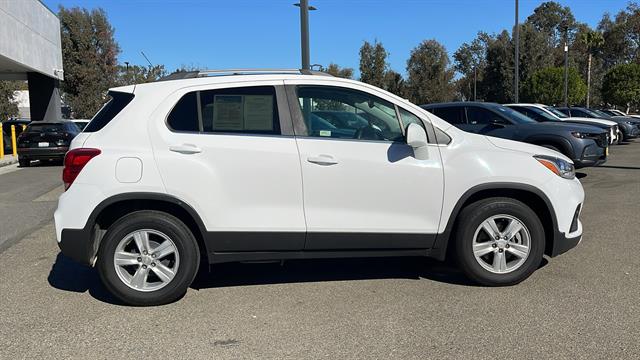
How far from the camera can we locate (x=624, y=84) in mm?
42031

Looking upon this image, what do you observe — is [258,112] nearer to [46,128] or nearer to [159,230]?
[159,230]

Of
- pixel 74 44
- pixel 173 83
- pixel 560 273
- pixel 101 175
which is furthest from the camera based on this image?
pixel 74 44

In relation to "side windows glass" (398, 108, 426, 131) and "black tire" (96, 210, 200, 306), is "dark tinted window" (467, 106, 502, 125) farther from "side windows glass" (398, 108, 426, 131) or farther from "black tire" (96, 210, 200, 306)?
"black tire" (96, 210, 200, 306)

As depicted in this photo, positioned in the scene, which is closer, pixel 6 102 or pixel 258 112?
pixel 258 112

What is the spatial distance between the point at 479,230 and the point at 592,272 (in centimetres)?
136

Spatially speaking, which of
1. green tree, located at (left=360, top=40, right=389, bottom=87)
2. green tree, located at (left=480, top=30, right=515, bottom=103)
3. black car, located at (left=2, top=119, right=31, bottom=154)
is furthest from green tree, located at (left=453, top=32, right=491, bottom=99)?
black car, located at (left=2, top=119, right=31, bottom=154)

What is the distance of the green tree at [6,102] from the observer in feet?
163

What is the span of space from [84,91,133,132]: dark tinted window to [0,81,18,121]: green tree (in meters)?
51.5

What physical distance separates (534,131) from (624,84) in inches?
1477

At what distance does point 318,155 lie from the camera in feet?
14.4

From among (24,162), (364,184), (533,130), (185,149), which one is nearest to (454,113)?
(533,130)

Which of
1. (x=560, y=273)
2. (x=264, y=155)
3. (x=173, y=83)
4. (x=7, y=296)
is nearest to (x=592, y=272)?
(x=560, y=273)

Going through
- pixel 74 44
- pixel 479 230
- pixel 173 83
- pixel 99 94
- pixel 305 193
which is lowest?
pixel 479 230

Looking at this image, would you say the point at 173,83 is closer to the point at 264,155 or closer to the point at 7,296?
the point at 264,155
